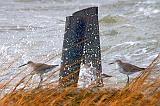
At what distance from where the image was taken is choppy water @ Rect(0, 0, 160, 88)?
39.5ft

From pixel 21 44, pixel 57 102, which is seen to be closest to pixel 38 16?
pixel 21 44

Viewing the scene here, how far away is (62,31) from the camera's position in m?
17.1

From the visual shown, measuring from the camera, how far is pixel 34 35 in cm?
1623

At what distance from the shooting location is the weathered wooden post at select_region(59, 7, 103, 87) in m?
7.04

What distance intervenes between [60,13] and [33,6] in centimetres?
251

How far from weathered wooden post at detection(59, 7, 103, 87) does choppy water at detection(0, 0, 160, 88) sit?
1.32m

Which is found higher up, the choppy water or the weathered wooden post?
the weathered wooden post

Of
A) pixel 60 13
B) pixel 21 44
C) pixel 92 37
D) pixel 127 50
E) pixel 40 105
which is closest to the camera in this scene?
pixel 40 105

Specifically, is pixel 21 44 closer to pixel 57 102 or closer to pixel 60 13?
pixel 60 13

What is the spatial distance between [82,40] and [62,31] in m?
10.0

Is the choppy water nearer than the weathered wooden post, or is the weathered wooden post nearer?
the weathered wooden post

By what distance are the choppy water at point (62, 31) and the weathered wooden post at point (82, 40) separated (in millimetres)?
1317

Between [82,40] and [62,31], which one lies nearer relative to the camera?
[82,40]

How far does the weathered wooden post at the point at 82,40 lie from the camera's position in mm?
7039
